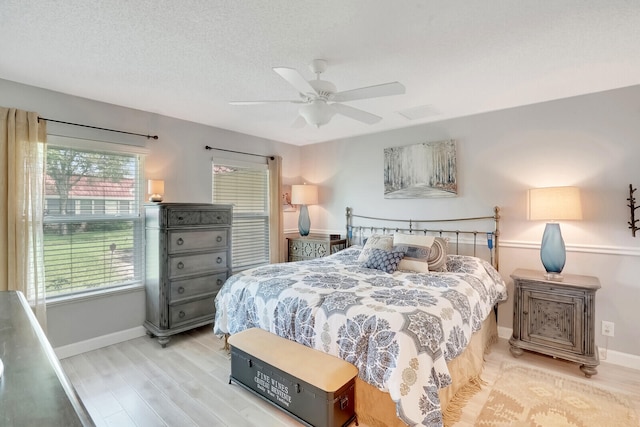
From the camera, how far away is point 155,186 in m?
3.38

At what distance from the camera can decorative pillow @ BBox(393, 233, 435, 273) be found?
119 inches

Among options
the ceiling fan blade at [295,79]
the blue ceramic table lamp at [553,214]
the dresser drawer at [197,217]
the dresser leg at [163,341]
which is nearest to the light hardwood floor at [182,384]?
the dresser leg at [163,341]

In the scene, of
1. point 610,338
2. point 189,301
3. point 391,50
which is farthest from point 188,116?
point 610,338

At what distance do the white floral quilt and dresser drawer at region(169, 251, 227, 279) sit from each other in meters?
0.70

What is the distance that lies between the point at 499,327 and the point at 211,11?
12.7 feet

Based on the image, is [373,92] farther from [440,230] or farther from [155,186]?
[155,186]

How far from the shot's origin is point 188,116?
365 centimetres

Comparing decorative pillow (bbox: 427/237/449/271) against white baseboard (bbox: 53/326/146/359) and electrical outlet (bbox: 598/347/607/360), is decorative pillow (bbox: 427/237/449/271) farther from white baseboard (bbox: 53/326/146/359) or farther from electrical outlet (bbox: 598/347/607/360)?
white baseboard (bbox: 53/326/146/359)

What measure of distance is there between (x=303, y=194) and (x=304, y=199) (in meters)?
0.08

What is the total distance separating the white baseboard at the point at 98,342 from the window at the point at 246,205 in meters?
1.40

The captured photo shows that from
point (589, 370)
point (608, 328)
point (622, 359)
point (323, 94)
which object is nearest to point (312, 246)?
point (323, 94)

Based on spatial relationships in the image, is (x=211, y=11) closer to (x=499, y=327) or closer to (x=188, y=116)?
(x=188, y=116)

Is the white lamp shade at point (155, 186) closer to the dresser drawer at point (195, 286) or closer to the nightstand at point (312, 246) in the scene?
the dresser drawer at point (195, 286)

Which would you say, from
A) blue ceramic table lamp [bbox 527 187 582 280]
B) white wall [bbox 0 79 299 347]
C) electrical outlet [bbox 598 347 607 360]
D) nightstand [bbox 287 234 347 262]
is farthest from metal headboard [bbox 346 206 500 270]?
white wall [bbox 0 79 299 347]
